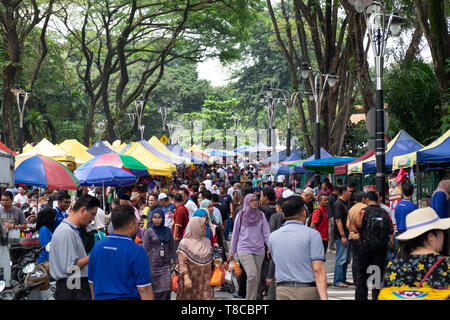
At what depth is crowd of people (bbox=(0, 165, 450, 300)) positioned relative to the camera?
5125mm

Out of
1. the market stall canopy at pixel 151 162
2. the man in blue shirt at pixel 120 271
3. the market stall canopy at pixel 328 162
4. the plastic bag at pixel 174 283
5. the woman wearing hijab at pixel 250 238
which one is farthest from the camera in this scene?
the market stall canopy at pixel 151 162

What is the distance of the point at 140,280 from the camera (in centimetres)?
559

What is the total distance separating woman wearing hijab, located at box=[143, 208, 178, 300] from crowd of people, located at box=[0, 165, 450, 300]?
0.04 feet

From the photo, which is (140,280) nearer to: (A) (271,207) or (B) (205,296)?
(B) (205,296)

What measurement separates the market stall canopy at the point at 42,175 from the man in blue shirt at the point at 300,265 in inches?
296

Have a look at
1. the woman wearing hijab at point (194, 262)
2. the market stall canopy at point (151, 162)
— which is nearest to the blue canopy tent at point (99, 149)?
the market stall canopy at point (151, 162)

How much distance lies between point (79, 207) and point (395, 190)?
842 centimetres

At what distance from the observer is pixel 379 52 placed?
1606 centimetres

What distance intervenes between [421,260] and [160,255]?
4903 mm

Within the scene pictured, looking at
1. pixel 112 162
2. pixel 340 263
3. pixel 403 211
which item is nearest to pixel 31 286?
pixel 403 211

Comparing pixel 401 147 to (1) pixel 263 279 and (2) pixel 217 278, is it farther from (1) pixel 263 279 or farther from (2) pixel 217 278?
(2) pixel 217 278

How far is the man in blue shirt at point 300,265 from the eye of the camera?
6.11 meters

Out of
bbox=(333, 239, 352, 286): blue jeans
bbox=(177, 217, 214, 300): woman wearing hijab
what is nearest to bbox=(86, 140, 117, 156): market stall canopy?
bbox=(333, 239, 352, 286): blue jeans

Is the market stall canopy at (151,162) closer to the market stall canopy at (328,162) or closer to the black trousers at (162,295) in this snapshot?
the market stall canopy at (328,162)
